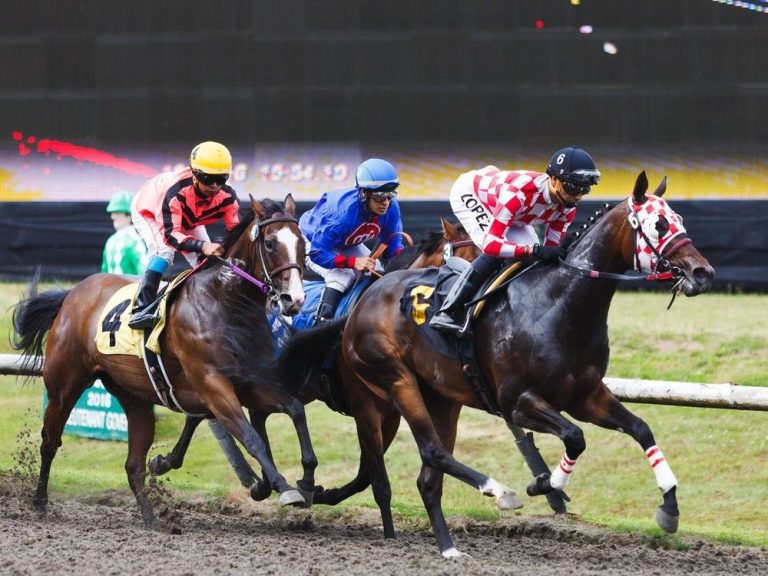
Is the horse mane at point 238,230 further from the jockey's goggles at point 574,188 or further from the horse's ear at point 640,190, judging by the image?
the horse's ear at point 640,190

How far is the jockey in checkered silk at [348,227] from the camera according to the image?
6.98 metres

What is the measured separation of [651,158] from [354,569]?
625 cm

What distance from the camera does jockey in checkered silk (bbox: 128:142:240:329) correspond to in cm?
655

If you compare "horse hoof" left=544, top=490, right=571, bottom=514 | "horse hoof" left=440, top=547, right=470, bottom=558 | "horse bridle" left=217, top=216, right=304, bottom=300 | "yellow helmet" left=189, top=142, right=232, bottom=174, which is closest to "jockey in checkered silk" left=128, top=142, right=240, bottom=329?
"yellow helmet" left=189, top=142, right=232, bottom=174

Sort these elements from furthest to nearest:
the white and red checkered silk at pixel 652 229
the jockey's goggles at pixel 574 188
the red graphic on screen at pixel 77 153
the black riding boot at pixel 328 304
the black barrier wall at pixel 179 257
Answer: the red graphic on screen at pixel 77 153
the black barrier wall at pixel 179 257
the black riding boot at pixel 328 304
the jockey's goggles at pixel 574 188
the white and red checkered silk at pixel 652 229

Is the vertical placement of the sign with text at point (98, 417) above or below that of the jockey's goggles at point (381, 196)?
below

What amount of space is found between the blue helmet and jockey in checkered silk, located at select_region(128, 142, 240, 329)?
677 millimetres

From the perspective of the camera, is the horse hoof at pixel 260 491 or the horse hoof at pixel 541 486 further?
the horse hoof at pixel 260 491

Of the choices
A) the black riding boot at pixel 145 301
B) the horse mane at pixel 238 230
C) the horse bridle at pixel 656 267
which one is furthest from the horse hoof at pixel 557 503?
the black riding boot at pixel 145 301

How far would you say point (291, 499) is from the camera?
234 inches

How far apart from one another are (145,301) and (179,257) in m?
5.47

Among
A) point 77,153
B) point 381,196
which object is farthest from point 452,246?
point 77,153

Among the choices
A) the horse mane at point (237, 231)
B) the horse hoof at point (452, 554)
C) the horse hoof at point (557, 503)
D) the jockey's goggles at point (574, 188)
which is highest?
the jockey's goggles at point (574, 188)

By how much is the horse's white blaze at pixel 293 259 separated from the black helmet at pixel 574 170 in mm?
1245
